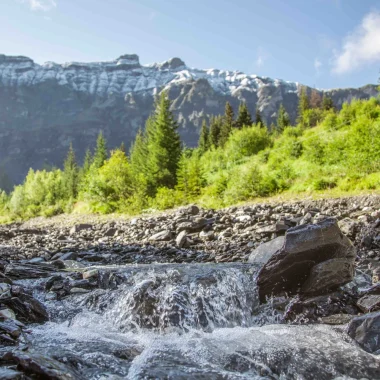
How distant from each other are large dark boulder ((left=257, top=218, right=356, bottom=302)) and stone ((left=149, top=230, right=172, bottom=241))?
5686 millimetres

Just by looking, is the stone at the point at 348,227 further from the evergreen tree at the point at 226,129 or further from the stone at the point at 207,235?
the evergreen tree at the point at 226,129

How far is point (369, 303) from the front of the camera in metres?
4.41

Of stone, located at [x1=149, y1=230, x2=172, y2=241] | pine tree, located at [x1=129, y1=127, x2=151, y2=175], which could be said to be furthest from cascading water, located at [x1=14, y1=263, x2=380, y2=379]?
pine tree, located at [x1=129, y1=127, x2=151, y2=175]

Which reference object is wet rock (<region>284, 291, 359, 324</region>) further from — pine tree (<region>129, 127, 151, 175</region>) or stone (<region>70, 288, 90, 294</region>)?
pine tree (<region>129, 127, 151, 175</region>)

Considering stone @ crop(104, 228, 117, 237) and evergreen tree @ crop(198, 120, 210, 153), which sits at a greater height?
evergreen tree @ crop(198, 120, 210, 153)

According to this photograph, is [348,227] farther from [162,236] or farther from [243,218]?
[162,236]

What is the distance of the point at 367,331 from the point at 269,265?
1.92 m

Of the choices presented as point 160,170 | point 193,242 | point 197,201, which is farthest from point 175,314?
point 160,170

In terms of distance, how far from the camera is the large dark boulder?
515 centimetres

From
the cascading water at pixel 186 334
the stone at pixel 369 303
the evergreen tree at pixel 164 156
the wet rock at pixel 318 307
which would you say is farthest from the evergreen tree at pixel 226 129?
the stone at pixel 369 303

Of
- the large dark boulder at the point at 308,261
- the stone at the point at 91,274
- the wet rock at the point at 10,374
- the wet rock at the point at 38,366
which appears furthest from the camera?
the stone at the point at 91,274

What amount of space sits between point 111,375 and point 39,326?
1.79 metres

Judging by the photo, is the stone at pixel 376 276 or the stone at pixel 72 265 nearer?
the stone at pixel 376 276

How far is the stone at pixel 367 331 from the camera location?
360 centimetres
